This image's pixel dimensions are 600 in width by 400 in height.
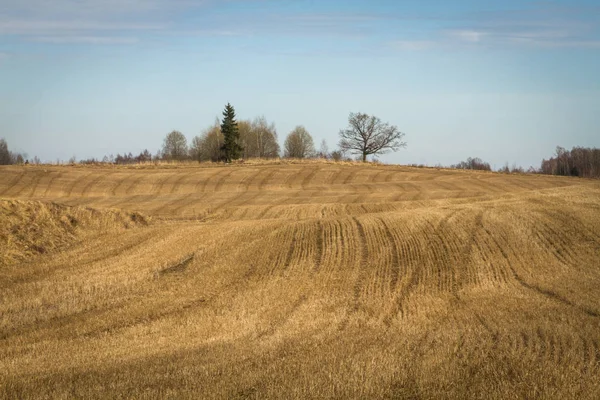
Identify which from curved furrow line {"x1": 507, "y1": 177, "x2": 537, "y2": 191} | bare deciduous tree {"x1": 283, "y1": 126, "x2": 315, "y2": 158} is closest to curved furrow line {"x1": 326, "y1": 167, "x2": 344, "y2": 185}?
curved furrow line {"x1": 507, "y1": 177, "x2": 537, "y2": 191}

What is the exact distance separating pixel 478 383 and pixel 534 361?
201 centimetres

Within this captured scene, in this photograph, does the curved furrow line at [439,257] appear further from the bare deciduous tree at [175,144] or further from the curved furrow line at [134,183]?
the bare deciduous tree at [175,144]

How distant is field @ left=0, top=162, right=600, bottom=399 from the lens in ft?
31.7

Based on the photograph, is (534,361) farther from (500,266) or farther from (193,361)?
(500,266)

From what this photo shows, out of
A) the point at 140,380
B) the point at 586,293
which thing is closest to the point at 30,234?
the point at 140,380

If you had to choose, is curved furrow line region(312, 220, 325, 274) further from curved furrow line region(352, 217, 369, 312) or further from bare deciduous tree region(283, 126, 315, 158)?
bare deciduous tree region(283, 126, 315, 158)

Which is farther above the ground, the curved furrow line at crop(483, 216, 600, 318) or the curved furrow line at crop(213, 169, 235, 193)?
the curved furrow line at crop(213, 169, 235, 193)

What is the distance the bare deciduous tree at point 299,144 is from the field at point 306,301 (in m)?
80.9

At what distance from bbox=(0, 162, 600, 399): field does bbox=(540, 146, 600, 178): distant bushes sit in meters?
48.3

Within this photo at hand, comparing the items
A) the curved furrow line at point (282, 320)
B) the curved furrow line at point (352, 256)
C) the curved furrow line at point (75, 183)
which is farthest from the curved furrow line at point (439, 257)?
the curved furrow line at point (75, 183)

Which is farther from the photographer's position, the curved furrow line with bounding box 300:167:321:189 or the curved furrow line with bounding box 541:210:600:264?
the curved furrow line with bounding box 300:167:321:189

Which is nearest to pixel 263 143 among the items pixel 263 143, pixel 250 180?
pixel 263 143

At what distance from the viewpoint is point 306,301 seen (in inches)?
682

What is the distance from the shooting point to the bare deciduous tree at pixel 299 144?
11781 cm
